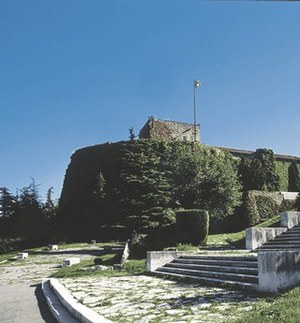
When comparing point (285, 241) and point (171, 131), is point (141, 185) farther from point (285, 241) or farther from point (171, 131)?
point (285, 241)

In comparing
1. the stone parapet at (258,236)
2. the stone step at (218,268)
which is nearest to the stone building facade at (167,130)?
the stone parapet at (258,236)

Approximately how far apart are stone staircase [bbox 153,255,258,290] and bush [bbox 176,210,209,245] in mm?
8548

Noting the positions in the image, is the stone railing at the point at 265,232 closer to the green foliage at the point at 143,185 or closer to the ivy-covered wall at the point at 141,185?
the green foliage at the point at 143,185

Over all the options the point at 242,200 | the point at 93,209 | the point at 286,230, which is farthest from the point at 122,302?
the point at 93,209

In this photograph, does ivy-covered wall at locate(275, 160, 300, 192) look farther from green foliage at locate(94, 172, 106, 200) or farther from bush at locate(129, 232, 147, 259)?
bush at locate(129, 232, 147, 259)

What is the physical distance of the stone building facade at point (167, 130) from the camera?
166ft

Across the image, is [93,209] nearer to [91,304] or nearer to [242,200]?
[242,200]

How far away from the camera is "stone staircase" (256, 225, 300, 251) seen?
1415 cm

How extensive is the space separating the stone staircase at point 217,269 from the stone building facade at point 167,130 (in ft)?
121

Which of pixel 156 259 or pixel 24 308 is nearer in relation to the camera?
pixel 24 308

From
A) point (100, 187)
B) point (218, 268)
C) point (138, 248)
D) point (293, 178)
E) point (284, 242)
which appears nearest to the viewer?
point (218, 268)

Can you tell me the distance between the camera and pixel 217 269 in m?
10.4

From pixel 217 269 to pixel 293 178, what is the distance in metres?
47.7

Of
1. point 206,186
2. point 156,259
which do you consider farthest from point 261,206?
point 156,259
